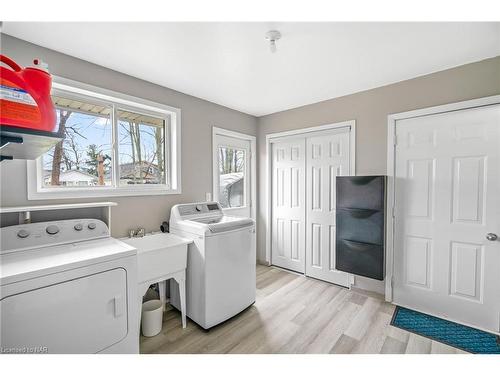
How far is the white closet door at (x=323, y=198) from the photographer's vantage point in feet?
9.31

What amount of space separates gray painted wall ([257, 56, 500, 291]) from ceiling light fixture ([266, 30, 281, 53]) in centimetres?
148

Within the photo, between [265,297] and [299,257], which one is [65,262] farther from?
[299,257]

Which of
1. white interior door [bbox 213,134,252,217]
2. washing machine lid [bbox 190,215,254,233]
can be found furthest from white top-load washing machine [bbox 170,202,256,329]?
white interior door [bbox 213,134,252,217]

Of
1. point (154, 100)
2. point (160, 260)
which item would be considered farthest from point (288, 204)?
point (154, 100)

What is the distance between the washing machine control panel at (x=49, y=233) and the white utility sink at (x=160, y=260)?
0.32 m

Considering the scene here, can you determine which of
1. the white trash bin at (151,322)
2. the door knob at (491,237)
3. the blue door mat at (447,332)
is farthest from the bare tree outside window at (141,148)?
the door knob at (491,237)

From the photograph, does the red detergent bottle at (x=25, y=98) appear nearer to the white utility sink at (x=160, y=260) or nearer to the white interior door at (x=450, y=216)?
the white utility sink at (x=160, y=260)

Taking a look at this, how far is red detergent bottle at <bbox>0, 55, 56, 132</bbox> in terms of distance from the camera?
0.89m

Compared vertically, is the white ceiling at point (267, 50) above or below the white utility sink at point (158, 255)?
above

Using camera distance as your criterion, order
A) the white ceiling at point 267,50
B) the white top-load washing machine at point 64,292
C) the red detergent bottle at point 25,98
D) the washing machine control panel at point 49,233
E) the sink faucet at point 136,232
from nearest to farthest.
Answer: the red detergent bottle at point 25,98 → the white top-load washing machine at point 64,292 → the washing machine control panel at point 49,233 → the white ceiling at point 267,50 → the sink faucet at point 136,232

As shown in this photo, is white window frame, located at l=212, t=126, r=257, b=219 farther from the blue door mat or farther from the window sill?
the blue door mat

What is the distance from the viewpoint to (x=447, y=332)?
1.96m

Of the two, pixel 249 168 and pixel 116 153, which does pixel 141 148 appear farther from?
pixel 249 168
